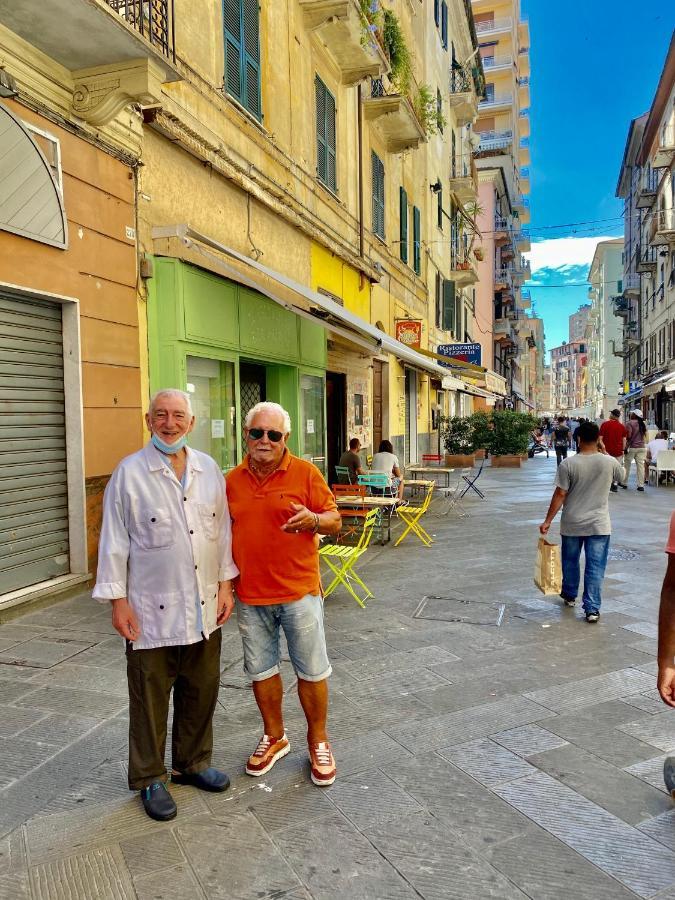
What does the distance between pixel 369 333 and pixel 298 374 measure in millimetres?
1367

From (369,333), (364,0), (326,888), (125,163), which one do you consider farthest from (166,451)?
(364,0)

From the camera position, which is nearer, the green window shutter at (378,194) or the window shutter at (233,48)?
the window shutter at (233,48)

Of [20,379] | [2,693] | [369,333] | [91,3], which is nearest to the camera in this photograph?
[2,693]

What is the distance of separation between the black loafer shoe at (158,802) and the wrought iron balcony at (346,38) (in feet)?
Result: 36.7

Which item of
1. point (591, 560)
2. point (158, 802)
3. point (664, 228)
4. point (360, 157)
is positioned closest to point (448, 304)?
point (664, 228)

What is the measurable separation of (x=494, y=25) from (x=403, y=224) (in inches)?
1547

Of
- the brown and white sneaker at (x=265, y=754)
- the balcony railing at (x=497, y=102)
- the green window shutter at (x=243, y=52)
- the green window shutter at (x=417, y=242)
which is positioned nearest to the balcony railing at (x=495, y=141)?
the balcony railing at (x=497, y=102)

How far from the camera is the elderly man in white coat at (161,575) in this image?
8.59ft

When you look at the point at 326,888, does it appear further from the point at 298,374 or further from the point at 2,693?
the point at 298,374

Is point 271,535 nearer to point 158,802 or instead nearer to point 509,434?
point 158,802

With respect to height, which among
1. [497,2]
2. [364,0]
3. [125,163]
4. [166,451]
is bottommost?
[166,451]

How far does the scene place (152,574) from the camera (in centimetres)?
266

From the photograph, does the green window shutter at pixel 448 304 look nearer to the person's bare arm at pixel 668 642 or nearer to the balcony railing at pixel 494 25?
the person's bare arm at pixel 668 642

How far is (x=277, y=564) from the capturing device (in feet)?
9.36
